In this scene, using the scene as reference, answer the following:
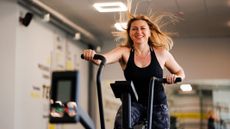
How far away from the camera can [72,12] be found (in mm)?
6426

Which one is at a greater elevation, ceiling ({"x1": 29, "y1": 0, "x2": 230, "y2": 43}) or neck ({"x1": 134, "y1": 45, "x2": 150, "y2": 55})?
ceiling ({"x1": 29, "y1": 0, "x2": 230, "y2": 43})

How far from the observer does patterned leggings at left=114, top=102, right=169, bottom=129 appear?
215cm

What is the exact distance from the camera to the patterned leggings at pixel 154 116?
2.15 meters

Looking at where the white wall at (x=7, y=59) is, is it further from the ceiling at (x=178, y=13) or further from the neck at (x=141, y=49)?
the neck at (x=141, y=49)

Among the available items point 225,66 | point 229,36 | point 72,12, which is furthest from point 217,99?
point 72,12

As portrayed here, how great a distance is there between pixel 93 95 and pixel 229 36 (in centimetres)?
285

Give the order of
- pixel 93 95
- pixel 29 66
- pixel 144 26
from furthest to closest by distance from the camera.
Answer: pixel 93 95 < pixel 29 66 < pixel 144 26

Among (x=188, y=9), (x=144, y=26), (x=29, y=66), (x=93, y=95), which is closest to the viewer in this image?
(x=144, y=26)

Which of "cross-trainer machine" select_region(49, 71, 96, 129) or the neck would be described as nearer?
"cross-trainer machine" select_region(49, 71, 96, 129)

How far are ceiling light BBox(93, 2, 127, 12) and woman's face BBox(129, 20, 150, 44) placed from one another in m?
3.58

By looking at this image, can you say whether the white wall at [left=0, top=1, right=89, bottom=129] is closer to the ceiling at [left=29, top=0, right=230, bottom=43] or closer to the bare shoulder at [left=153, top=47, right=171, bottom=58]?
the ceiling at [left=29, top=0, right=230, bottom=43]

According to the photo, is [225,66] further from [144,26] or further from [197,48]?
[144,26]

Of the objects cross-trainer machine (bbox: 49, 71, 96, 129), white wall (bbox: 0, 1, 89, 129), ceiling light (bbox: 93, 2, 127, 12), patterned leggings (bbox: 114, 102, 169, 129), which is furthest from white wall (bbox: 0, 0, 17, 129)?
cross-trainer machine (bbox: 49, 71, 96, 129)

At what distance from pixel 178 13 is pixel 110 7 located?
3.50ft
